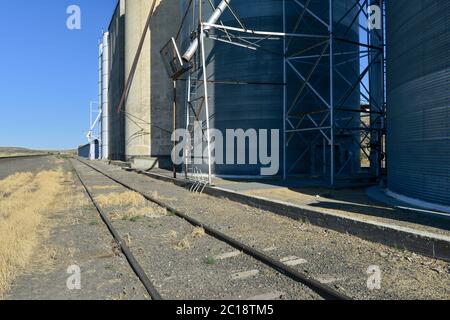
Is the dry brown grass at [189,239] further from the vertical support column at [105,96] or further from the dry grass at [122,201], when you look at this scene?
the vertical support column at [105,96]

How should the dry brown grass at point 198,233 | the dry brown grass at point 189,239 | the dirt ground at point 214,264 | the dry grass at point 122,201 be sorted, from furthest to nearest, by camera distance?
1. the dry grass at point 122,201
2. the dry brown grass at point 198,233
3. the dry brown grass at point 189,239
4. the dirt ground at point 214,264

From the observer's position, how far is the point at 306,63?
78.5 ft

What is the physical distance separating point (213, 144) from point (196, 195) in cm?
791

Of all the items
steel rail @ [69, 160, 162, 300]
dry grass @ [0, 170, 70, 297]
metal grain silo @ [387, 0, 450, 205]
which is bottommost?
steel rail @ [69, 160, 162, 300]

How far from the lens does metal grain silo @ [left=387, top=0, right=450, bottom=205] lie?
1028 centimetres

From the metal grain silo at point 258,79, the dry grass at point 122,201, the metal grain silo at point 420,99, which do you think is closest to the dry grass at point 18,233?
the dry grass at point 122,201

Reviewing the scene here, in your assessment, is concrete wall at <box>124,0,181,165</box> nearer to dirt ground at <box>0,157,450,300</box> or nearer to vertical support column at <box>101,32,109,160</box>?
vertical support column at <box>101,32,109,160</box>

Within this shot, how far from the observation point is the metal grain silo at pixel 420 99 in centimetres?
1028

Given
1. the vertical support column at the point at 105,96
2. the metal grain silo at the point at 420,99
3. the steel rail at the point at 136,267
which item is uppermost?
the vertical support column at the point at 105,96

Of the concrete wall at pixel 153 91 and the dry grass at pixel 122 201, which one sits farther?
the concrete wall at pixel 153 91

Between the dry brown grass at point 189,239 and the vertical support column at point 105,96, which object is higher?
the vertical support column at point 105,96

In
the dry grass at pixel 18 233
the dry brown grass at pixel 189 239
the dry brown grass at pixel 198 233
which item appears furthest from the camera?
→ the dry brown grass at pixel 198 233

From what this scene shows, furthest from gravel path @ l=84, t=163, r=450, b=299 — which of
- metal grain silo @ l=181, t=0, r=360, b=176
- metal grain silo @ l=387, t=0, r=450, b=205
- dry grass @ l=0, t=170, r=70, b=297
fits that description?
metal grain silo @ l=181, t=0, r=360, b=176
